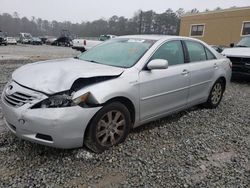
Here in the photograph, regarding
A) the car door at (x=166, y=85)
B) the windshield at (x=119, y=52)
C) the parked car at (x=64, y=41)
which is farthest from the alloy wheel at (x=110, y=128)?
the parked car at (x=64, y=41)

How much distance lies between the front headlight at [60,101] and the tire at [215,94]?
3.40 meters

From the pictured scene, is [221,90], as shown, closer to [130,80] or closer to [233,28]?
[130,80]

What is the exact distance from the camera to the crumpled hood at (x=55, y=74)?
9.78ft

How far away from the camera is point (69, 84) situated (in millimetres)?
2990

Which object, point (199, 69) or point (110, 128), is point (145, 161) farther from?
point (199, 69)

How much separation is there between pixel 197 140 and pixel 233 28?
85.9 ft

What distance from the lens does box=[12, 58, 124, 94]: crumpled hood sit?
9.78ft

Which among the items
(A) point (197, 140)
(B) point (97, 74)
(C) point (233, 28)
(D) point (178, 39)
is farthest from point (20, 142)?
(C) point (233, 28)

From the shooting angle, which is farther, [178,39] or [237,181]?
[178,39]

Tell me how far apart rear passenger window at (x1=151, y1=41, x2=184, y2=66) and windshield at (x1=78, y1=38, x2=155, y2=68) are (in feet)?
0.63

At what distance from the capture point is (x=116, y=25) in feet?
234

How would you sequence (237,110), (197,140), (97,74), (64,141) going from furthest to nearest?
(237,110), (197,140), (97,74), (64,141)

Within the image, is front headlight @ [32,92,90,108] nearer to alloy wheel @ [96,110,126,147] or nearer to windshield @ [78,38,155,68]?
alloy wheel @ [96,110,126,147]

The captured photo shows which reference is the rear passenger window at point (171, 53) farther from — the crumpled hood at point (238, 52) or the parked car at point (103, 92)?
the crumpled hood at point (238, 52)
